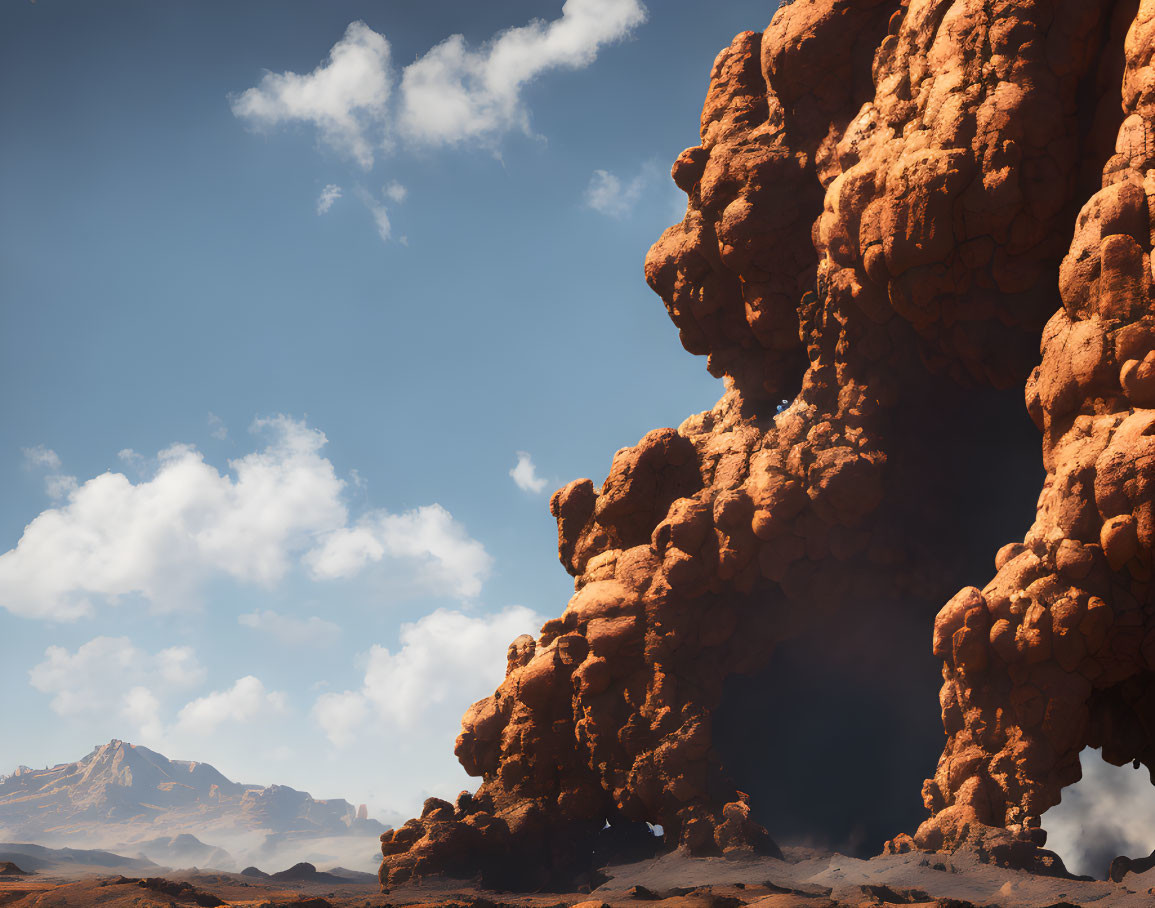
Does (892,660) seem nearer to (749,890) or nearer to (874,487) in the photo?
(874,487)

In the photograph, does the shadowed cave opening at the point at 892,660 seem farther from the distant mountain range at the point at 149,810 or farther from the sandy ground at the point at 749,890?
the distant mountain range at the point at 149,810

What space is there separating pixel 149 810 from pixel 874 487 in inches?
5509

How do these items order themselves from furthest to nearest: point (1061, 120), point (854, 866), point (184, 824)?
point (184, 824)
point (854, 866)
point (1061, 120)

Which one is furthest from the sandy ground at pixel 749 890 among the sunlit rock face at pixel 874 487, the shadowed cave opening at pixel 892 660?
the shadowed cave opening at pixel 892 660

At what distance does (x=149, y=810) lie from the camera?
130 meters

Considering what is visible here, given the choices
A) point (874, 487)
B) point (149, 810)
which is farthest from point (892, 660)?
point (149, 810)

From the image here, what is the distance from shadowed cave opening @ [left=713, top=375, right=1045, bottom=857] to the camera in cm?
1972

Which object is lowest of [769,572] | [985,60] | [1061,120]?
[769,572]

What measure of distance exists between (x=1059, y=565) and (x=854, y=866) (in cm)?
647

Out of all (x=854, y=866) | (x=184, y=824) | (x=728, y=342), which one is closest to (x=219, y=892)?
(x=854, y=866)

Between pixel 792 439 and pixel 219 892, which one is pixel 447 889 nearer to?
pixel 219 892

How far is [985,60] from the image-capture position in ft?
49.8

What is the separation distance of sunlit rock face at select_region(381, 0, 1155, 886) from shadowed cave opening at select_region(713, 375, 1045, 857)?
7 centimetres

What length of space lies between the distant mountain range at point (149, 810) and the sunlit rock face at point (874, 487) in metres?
103
